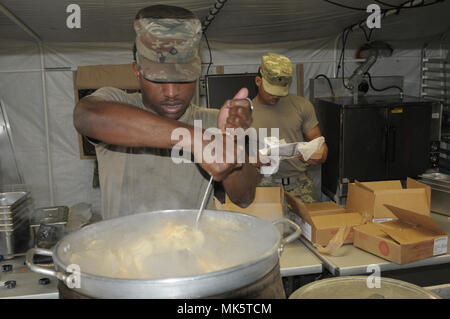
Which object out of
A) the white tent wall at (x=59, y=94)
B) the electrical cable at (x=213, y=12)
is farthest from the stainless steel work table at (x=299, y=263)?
the white tent wall at (x=59, y=94)

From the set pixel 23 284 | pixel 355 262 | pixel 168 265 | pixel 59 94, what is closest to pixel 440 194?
pixel 355 262

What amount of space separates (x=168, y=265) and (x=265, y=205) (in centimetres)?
101

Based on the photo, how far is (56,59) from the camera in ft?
9.41

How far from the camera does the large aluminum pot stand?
636mm

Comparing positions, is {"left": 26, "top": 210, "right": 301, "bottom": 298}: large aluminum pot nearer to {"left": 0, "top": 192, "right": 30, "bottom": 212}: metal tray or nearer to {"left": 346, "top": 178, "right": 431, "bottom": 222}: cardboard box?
{"left": 0, "top": 192, "right": 30, "bottom": 212}: metal tray

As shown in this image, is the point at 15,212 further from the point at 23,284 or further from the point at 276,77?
the point at 276,77

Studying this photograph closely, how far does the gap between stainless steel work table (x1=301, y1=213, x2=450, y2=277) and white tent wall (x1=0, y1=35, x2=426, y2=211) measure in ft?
6.02

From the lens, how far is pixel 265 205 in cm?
178

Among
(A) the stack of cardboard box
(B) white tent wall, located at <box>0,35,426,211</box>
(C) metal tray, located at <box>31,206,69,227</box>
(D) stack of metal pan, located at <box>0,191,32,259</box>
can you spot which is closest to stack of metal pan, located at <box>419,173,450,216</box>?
(A) the stack of cardboard box

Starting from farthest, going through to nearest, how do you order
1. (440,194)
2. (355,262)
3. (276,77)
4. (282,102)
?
(282,102) < (276,77) < (440,194) < (355,262)

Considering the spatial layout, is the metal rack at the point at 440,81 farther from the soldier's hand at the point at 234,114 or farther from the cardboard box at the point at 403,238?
the soldier's hand at the point at 234,114

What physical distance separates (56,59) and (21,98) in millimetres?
394
